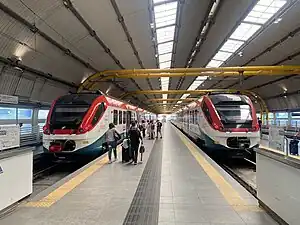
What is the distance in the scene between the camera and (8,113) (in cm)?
1262

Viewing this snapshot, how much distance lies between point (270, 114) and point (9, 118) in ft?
77.8

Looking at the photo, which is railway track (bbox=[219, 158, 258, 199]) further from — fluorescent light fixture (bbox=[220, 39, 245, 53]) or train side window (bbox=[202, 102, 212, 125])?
fluorescent light fixture (bbox=[220, 39, 245, 53])

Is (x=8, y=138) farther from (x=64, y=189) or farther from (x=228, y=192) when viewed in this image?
(x=228, y=192)

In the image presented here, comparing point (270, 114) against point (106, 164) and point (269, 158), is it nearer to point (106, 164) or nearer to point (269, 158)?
point (106, 164)

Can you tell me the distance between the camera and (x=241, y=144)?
11.2 metres

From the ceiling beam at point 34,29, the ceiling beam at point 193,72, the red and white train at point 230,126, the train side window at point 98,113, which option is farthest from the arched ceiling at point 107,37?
the red and white train at point 230,126

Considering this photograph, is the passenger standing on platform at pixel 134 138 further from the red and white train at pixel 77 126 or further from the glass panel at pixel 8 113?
the glass panel at pixel 8 113

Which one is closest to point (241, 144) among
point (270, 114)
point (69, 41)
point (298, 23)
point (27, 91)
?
point (298, 23)

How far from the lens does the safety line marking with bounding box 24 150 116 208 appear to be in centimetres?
503

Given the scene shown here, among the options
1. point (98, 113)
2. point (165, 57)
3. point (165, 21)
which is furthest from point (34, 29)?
point (165, 57)

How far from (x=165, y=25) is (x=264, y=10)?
406 cm

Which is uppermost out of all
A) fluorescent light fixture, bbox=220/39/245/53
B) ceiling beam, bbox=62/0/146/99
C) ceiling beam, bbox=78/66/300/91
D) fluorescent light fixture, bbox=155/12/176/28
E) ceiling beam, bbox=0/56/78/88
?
fluorescent light fixture, bbox=155/12/176/28

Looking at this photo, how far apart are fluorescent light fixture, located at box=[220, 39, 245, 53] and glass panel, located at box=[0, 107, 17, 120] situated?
1075cm

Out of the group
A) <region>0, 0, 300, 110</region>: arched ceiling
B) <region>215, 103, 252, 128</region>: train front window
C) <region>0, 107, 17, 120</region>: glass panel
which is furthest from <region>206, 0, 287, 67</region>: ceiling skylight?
<region>0, 107, 17, 120</region>: glass panel
